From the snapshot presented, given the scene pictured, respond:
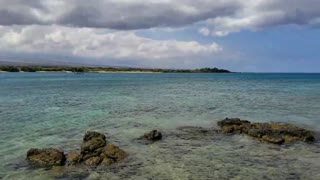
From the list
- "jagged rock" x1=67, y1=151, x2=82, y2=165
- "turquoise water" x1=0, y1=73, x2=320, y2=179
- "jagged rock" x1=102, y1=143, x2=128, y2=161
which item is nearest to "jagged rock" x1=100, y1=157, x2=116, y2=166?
"jagged rock" x1=102, y1=143, x2=128, y2=161

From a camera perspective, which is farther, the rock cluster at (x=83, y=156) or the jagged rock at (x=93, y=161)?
the rock cluster at (x=83, y=156)

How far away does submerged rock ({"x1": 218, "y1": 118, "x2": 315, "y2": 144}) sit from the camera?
27.9 m

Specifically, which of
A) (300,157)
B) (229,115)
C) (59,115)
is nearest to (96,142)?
(300,157)

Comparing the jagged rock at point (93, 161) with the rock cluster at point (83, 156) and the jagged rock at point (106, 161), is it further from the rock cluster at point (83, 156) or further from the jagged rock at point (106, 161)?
the jagged rock at point (106, 161)

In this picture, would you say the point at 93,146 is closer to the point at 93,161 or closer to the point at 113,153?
the point at 113,153

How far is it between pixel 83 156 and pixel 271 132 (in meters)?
14.3

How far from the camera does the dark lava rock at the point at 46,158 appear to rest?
69.8 ft

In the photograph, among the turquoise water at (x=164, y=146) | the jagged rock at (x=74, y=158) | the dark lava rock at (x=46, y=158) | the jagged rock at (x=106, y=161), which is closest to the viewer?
the turquoise water at (x=164, y=146)

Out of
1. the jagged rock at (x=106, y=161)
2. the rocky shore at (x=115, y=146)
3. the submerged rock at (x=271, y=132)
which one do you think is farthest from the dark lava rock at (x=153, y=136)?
the jagged rock at (x=106, y=161)

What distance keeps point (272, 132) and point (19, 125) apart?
21.4 meters

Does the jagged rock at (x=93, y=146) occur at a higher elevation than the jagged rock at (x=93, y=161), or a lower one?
higher

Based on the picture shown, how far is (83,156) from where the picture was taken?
73.0 feet

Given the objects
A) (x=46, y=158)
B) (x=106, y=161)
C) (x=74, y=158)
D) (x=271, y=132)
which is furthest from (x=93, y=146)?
(x=271, y=132)

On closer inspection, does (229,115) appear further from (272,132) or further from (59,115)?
(59,115)
